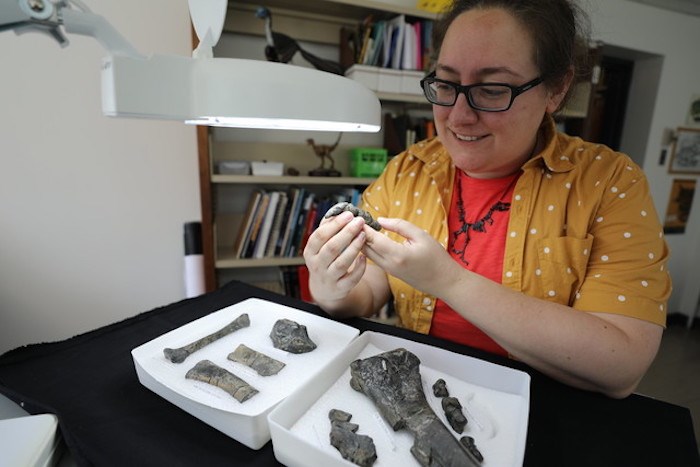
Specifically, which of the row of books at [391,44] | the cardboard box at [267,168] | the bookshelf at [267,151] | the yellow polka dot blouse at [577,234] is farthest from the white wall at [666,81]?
the cardboard box at [267,168]

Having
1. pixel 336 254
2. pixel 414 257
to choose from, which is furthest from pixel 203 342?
pixel 414 257

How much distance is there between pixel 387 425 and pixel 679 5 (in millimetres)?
3790

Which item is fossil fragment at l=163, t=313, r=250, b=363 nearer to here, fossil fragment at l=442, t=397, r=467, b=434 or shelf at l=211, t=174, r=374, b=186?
fossil fragment at l=442, t=397, r=467, b=434

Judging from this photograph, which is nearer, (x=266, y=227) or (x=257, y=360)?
(x=257, y=360)

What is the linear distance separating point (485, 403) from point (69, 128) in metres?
1.95

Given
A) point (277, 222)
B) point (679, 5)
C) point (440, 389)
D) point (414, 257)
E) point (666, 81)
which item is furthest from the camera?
point (666, 81)

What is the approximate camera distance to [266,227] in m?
1.90

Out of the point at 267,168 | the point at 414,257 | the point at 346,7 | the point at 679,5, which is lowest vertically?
the point at 414,257

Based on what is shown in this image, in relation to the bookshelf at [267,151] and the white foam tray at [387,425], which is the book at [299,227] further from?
the white foam tray at [387,425]

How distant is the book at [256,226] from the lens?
1.87 meters

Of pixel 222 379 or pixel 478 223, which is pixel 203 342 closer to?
pixel 222 379

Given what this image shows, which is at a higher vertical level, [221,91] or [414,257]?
[221,91]

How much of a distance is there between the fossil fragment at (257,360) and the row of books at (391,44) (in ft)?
5.37

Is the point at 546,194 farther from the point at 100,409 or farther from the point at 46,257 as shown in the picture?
the point at 46,257
